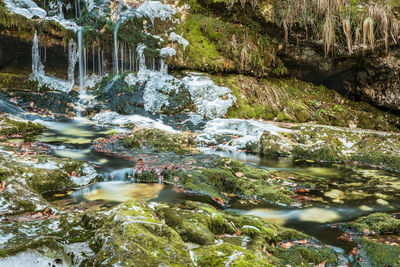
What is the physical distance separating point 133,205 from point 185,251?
0.68 m

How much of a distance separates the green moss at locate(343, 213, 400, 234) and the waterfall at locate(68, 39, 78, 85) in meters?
10.5

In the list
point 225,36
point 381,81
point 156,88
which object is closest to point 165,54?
point 156,88

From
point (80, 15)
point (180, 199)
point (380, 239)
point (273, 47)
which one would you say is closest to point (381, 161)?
point (380, 239)

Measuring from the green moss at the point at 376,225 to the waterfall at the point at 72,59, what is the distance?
413 inches

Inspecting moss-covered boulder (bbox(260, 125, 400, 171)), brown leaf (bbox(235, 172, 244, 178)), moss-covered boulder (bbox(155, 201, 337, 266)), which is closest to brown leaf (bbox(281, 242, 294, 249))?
moss-covered boulder (bbox(155, 201, 337, 266))

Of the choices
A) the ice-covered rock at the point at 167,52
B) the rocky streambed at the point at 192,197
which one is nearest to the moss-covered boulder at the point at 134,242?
the rocky streambed at the point at 192,197

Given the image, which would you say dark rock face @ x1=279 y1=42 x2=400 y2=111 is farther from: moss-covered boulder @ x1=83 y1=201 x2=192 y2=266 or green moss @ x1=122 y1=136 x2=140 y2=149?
moss-covered boulder @ x1=83 y1=201 x2=192 y2=266

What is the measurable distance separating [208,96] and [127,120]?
3001mm

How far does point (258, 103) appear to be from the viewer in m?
10.6

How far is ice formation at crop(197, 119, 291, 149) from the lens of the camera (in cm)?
771

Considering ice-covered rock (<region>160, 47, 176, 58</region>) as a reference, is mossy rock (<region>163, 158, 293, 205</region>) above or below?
below

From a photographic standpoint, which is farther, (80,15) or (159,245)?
(80,15)

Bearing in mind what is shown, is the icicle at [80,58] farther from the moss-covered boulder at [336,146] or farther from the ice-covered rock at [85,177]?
the moss-covered boulder at [336,146]

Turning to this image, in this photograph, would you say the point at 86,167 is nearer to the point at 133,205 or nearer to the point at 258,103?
the point at 133,205
